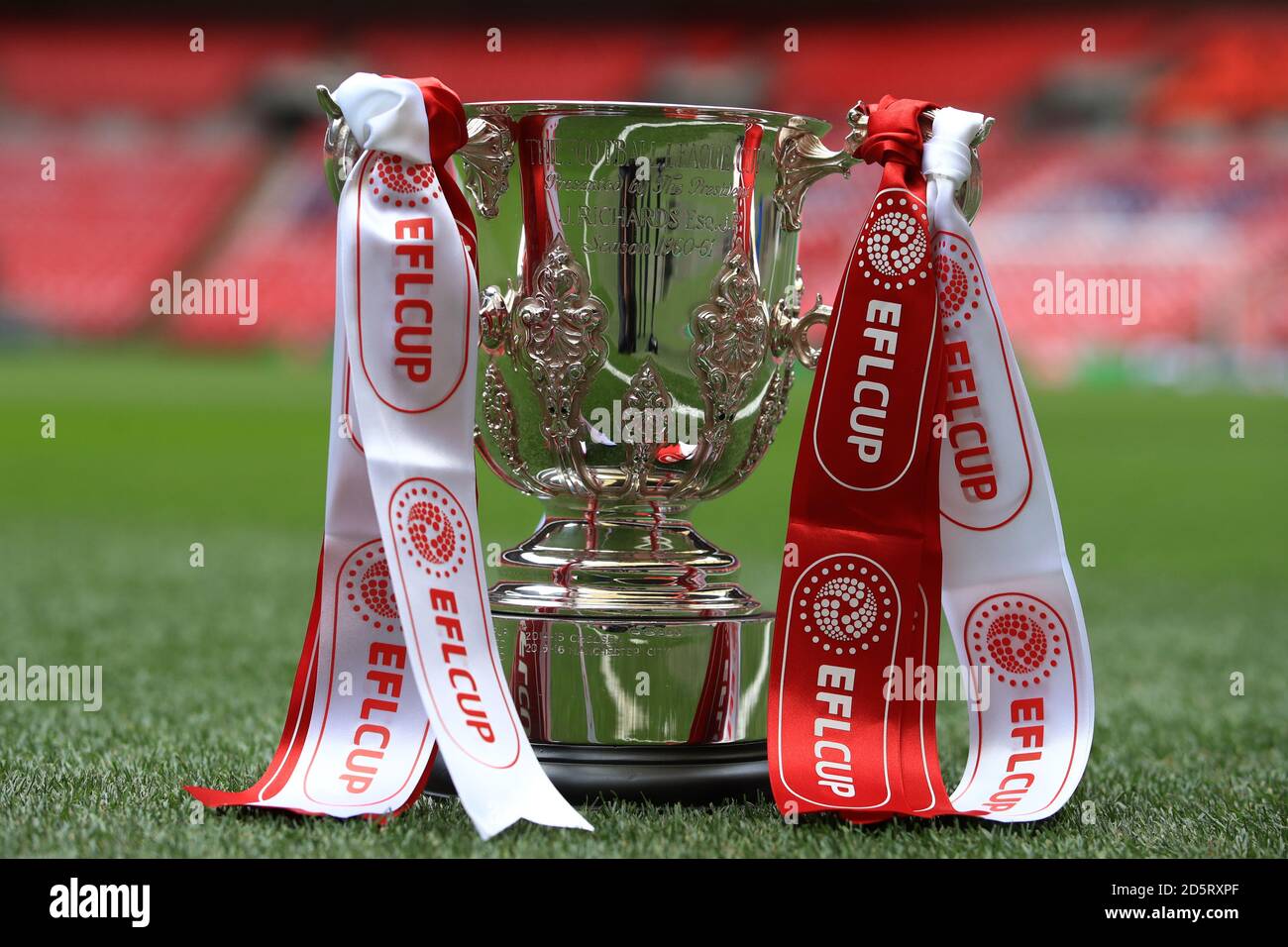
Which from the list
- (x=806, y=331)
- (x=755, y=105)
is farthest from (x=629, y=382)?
(x=755, y=105)

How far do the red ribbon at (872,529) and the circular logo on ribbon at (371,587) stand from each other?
1.63 ft

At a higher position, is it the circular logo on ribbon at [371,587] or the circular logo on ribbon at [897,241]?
the circular logo on ribbon at [897,241]

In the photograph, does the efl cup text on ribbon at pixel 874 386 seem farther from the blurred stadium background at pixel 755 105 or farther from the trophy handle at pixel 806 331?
the blurred stadium background at pixel 755 105

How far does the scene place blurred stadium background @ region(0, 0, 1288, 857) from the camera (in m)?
2.14

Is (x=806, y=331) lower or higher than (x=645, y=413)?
higher

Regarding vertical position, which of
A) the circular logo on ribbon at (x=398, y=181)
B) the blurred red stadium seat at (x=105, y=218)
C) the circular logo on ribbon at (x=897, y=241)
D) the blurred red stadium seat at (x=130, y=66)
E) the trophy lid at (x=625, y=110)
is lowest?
the circular logo on ribbon at (x=897, y=241)

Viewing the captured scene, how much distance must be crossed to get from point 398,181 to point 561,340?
29 centimetres

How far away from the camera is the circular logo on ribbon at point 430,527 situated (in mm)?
1877

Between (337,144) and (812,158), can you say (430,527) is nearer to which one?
(337,144)

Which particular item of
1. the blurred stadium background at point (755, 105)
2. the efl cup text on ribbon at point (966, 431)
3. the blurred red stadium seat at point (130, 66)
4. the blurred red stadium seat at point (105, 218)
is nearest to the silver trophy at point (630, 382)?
the efl cup text on ribbon at point (966, 431)

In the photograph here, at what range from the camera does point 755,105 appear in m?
18.0

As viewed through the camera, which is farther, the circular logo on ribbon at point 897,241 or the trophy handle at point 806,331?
the trophy handle at point 806,331
